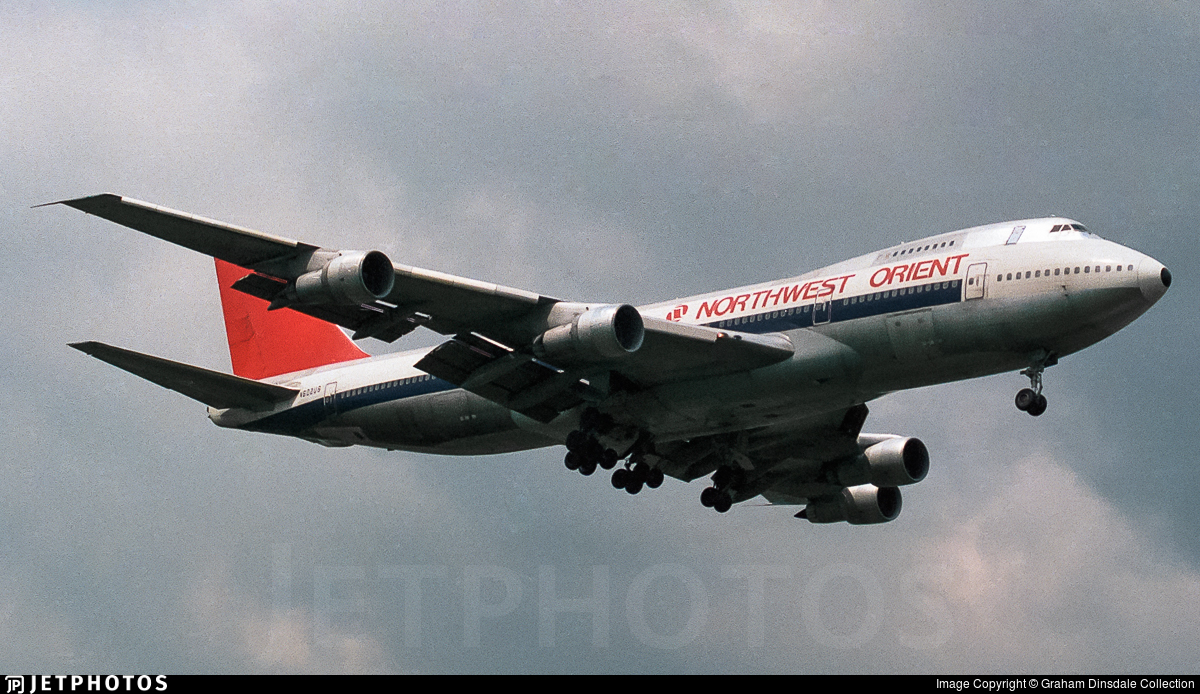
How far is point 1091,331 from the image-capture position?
3719 centimetres

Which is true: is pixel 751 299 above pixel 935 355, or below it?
above

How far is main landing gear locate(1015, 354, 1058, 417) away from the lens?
37.4 meters

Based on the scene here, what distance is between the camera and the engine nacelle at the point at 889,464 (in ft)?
155

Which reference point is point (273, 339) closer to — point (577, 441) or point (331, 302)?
point (577, 441)

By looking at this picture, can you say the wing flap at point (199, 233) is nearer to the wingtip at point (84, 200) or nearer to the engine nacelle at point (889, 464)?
the wingtip at point (84, 200)

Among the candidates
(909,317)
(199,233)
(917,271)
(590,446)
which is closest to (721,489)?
(590,446)

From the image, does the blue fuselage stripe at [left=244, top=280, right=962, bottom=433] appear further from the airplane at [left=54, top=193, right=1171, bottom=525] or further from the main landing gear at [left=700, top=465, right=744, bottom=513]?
the main landing gear at [left=700, top=465, right=744, bottom=513]

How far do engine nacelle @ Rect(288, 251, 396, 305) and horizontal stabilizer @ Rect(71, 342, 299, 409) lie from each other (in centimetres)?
688

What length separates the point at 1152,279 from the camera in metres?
36.2

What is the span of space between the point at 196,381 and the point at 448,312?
10799 mm
